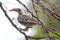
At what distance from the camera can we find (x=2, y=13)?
3.84ft

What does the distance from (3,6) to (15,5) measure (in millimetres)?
76

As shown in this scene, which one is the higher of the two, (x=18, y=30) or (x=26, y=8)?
(x=26, y=8)

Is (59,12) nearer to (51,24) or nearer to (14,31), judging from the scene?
(51,24)

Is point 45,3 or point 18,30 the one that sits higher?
point 45,3

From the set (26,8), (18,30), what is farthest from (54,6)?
(18,30)

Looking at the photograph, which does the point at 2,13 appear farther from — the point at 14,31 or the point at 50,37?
the point at 50,37

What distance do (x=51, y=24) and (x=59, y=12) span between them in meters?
0.11

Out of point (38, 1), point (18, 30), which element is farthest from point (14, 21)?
point (38, 1)

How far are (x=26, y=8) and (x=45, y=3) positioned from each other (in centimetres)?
14

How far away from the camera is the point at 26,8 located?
1194 millimetres

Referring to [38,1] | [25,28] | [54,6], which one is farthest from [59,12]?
[25,28]

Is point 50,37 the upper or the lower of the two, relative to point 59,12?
lower

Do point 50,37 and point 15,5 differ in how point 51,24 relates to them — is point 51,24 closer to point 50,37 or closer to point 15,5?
point 50,37

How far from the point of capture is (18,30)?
1141mm
